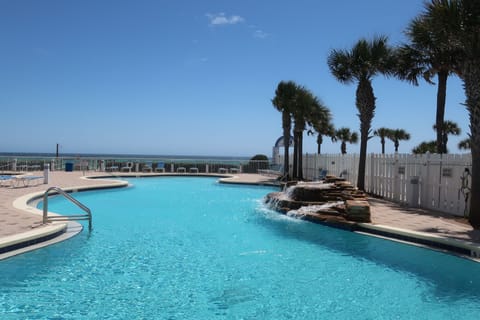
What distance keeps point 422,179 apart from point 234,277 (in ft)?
26.5

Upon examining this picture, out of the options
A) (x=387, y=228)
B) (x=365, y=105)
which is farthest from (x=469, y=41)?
(x=365, y=105)

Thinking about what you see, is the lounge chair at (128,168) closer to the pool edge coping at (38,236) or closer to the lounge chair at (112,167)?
the lounge chair at (112,167)

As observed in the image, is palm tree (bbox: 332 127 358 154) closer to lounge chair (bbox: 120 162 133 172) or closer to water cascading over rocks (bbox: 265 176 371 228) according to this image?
lounge chair (bbox: 120 162 133 172)

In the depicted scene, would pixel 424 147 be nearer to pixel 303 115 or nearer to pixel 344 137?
pixel 344 137

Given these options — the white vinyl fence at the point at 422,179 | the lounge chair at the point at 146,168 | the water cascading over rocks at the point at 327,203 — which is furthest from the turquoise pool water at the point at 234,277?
the lounge chair at the point at 146,168

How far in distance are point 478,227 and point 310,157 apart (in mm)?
14638

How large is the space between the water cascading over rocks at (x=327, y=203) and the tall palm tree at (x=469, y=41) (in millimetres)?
2329

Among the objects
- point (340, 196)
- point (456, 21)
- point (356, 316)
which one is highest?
point (456, 21)

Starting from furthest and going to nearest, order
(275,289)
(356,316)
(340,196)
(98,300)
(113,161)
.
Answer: (113,161)
(340,196)
(275,289)
(98,300)
(356,316)

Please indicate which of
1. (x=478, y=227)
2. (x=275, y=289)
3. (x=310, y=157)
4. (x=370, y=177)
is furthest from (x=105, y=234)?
(x=310, y=157)

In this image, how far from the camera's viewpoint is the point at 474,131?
344 inches

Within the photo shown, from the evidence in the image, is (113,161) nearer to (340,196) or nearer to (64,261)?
(340,196)


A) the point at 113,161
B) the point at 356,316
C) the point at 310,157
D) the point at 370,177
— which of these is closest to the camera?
the point at 356,316

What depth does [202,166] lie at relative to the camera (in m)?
30.3
